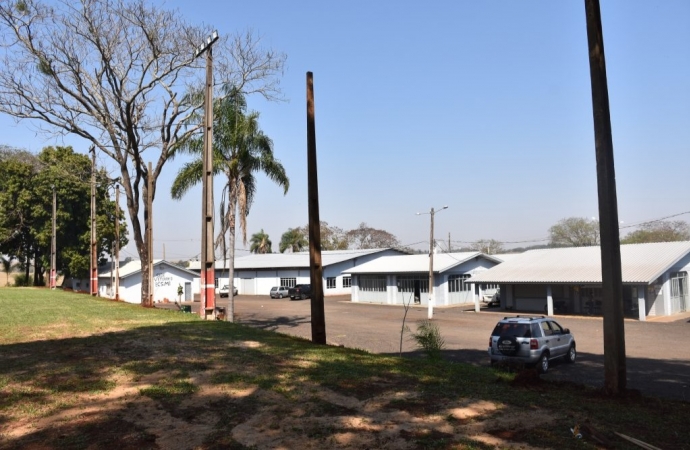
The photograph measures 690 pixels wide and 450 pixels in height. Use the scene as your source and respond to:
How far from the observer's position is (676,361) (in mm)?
20156

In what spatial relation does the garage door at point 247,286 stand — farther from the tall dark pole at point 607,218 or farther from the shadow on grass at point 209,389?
the tall dark pole at point 607,218

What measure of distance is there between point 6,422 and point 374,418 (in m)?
4.55

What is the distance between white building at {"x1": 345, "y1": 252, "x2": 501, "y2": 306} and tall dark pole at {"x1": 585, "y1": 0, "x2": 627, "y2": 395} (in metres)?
41.4

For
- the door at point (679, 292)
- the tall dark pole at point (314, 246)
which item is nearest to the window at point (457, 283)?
the door at point (679, 292)

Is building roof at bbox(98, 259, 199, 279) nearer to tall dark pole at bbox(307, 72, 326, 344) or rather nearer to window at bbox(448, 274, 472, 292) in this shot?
window at bbox(448, 274, 472, 292)

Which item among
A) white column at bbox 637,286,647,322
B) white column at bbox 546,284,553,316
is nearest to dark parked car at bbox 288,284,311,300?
white column at bbox 546,284,553,316

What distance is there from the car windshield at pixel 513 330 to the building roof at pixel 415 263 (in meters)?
32.8

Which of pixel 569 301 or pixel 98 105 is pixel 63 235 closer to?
pixel 98 105

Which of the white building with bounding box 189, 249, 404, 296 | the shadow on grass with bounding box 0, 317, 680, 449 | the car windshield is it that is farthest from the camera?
the white building with bounding box 189, 249, 404, 296

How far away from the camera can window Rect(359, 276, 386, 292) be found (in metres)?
57.8

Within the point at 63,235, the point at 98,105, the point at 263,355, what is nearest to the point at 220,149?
the point at 98,105

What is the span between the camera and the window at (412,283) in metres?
54.1

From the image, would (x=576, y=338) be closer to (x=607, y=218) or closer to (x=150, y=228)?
(x=607, y=218)

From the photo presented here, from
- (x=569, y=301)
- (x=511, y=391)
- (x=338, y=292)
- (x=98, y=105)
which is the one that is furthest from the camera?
(x=338, y=292)
